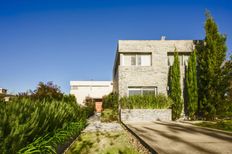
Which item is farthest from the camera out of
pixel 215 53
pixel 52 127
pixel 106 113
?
pixel 106 113

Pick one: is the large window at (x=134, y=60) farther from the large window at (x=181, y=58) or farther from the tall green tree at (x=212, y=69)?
the tall green tree at (x=212, y=69)

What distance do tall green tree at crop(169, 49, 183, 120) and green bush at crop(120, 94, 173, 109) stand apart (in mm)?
967

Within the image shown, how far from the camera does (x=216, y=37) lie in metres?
17.9

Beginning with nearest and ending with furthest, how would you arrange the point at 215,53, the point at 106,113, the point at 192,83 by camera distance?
1. the point at 215,53
2. the point at 192,83
3. the point at 106,113

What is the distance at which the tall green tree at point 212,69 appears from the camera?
693 inches

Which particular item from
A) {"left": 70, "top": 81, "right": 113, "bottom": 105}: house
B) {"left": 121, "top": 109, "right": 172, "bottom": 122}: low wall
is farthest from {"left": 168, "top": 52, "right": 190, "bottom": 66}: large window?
{"left": 70, "top": 81, "right": 113, "bottom": 105}: house

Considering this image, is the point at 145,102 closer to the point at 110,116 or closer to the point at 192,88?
the point at 110,116

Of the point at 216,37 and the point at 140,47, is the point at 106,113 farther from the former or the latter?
the point at 216,37

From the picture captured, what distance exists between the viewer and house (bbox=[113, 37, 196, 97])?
2034 cm

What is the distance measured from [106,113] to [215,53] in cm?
1065

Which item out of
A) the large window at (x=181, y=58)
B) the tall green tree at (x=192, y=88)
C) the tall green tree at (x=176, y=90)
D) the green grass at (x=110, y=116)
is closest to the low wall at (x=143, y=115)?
the tall green tree at (x=176, y=90)

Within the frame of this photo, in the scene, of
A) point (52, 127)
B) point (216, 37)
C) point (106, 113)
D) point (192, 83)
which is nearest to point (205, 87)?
point (192, 83)

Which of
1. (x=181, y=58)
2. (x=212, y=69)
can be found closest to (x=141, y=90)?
(x=181, y=58)

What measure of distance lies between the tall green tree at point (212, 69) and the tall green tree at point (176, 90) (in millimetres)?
1794
